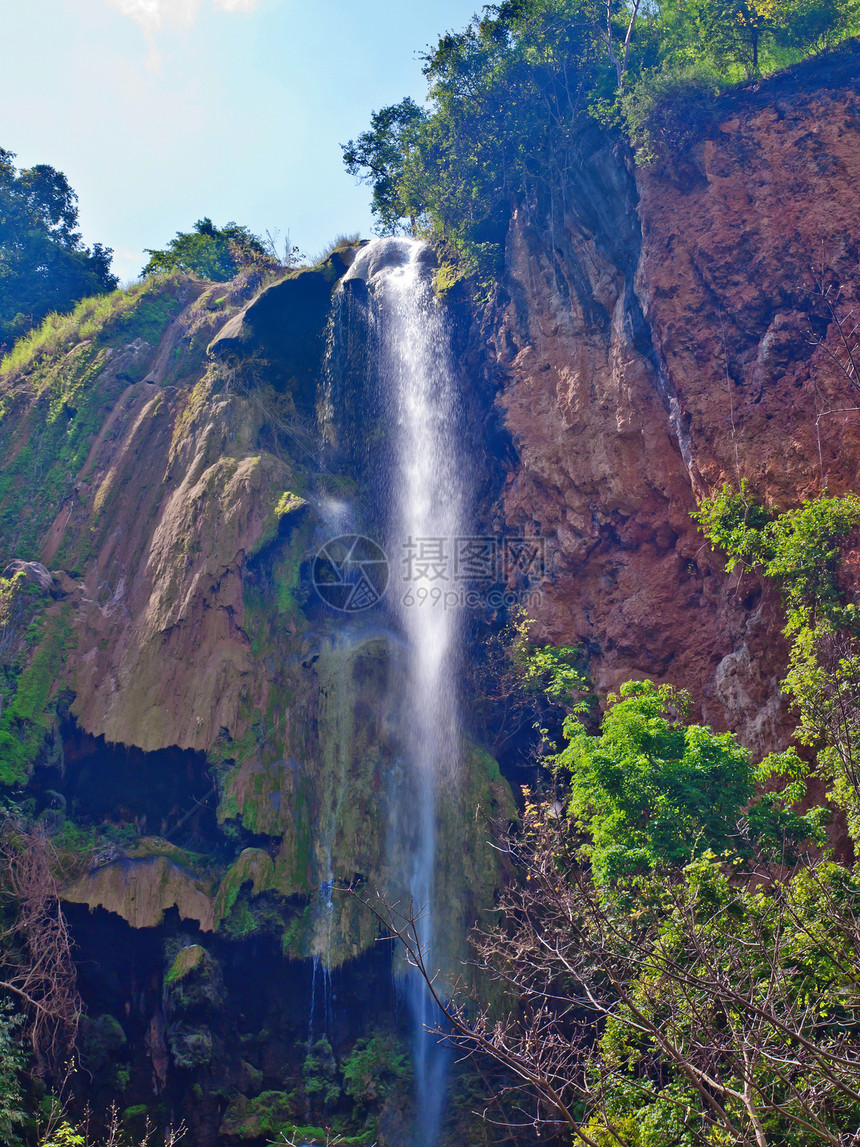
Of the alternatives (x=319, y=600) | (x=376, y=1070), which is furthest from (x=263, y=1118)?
(x=319, y=600)

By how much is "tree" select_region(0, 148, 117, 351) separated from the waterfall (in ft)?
32.8

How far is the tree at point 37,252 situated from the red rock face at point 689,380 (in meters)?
14.5

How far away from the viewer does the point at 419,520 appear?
14.6 metres

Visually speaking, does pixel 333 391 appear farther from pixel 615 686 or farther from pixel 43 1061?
pixel 43 1061

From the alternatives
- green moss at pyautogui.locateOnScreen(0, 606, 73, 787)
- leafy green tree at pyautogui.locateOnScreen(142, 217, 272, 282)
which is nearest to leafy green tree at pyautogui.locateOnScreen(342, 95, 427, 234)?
leafy green tree at pyautogui.locateOnScreen(142, 217, 272, 282)

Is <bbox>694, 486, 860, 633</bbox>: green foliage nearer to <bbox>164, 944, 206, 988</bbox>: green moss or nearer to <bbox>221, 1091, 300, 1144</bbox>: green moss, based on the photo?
<bbox>221, 1091, 300, 1144</bbox>: green moss

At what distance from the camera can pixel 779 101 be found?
11.6 metres

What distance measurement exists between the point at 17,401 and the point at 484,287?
36.8ft

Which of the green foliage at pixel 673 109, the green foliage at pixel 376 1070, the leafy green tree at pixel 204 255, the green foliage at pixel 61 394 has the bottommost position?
the green foliage at pixel 376 1070

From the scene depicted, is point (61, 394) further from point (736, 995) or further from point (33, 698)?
point (736, 995)

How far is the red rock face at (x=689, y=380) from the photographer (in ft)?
31.8

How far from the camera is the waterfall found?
11516mm

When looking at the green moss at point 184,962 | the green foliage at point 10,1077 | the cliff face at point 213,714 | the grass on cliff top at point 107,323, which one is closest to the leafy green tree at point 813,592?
the cliff face at point 213,714

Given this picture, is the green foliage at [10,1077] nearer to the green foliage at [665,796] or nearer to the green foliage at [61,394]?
the green foliage at [665,796]
